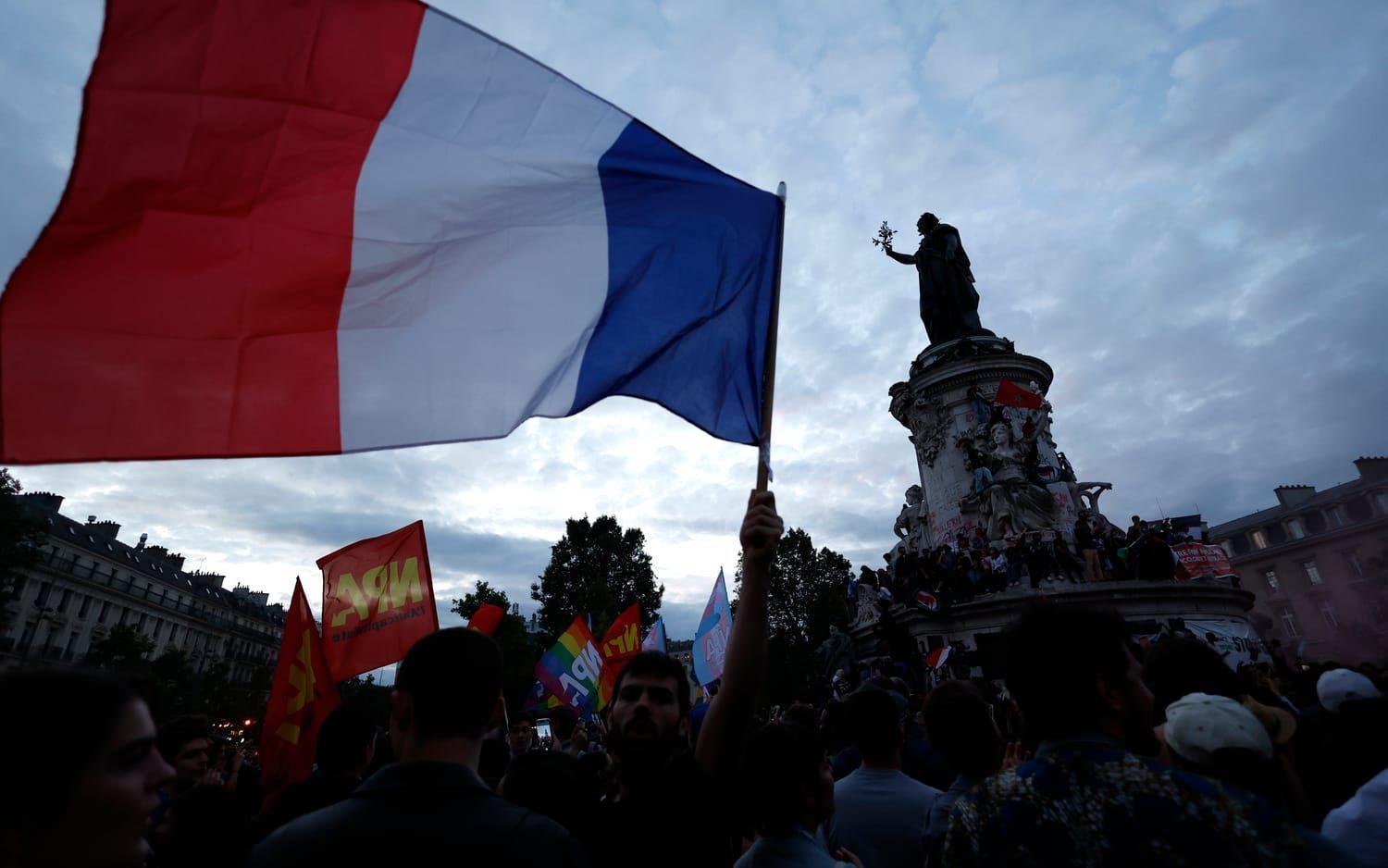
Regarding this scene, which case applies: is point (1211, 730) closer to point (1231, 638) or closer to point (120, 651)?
point (1231, 638)

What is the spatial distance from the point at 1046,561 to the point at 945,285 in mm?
12019

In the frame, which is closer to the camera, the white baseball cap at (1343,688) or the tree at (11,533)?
the white baseball cap at (1343,688)

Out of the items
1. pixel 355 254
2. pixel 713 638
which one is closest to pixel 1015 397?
pixel 713 638

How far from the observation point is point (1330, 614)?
46875 mm

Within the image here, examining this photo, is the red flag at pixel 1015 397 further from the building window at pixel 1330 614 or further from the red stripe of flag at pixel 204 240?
the building window at pixel 1330 614

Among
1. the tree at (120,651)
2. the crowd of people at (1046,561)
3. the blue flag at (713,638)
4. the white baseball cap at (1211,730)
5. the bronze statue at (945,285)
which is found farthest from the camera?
the tree at (120,651)

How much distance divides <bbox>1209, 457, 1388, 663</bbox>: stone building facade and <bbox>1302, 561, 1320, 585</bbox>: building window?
0.06 metres

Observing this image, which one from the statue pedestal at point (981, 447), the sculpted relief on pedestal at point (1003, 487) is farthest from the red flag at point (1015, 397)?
the sculpted relief on pedestal at point (1003, 487)

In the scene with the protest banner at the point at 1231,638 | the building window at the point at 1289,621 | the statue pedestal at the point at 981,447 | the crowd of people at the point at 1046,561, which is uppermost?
the statue pedestal at the point at 981,447

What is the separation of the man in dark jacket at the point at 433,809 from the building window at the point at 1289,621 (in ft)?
215

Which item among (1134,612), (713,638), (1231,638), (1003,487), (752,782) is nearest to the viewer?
(752,782)

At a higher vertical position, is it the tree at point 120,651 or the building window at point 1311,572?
the building window at point 1311,572

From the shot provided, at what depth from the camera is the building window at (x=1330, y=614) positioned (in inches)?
1809

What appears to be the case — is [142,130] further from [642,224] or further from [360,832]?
[360,832]
